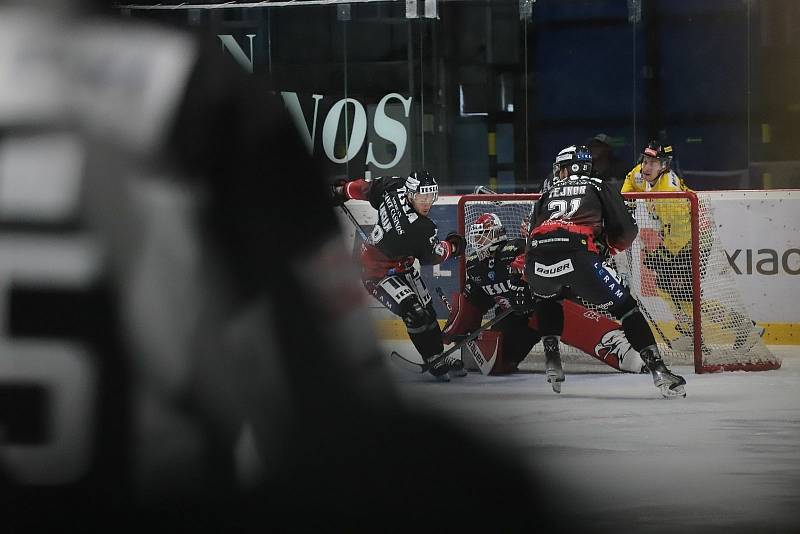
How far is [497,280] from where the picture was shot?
6.46 meters

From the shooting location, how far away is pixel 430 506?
2.31ft

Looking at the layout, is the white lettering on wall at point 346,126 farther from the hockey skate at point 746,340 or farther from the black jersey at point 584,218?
the hockey skate at point 746,340

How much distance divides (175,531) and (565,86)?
8841 millimetres

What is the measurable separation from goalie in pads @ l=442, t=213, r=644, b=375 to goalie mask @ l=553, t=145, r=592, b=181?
55 centimetres

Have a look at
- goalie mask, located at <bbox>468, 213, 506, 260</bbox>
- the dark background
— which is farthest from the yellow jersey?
the dark background

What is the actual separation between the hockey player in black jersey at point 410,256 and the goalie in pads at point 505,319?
0.14m

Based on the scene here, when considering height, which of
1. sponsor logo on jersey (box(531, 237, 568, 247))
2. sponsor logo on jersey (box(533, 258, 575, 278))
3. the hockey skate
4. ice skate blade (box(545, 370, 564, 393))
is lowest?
ice skate blade (box(545, 370, 564, 393))

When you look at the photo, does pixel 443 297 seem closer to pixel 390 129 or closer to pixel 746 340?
pixel 746 340

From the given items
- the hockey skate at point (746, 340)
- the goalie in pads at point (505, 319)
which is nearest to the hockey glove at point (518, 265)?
the goalie in pads at point (505, 319)

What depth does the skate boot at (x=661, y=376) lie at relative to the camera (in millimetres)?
5562

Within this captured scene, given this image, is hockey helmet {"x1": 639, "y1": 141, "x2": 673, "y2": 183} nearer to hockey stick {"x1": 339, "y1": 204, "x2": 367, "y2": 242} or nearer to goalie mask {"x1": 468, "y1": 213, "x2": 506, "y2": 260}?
goalie mask {"x1": 468, "y1": 213, "x2": 506, "y2": 260}

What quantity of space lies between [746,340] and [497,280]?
1292 mm

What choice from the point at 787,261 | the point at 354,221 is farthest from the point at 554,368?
the point at 354,221

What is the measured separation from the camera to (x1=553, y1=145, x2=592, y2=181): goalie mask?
6087 millimetres
